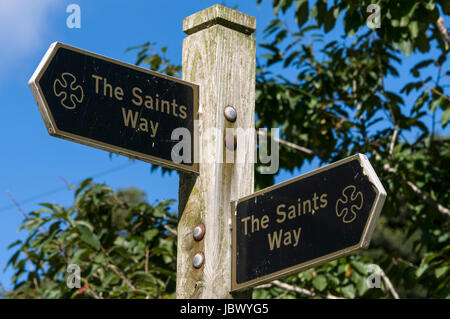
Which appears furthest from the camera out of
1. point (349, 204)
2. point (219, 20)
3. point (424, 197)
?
point (424, 197)

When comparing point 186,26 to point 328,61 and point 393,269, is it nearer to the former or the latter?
point 393,269

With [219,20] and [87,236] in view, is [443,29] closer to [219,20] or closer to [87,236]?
[87,236]

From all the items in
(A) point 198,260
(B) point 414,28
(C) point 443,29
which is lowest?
(A) point 198,260

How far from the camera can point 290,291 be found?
497 centimetres

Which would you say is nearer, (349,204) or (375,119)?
(349,204)

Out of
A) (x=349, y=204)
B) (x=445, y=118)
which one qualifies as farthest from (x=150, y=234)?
(x=349, y=204)

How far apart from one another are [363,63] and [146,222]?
2315 mm

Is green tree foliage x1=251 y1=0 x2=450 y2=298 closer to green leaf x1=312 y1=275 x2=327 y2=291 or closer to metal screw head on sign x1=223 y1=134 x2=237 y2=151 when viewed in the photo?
green leaf x1=312 y1=275 x2=327 y2=291

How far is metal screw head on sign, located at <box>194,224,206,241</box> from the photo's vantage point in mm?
1871

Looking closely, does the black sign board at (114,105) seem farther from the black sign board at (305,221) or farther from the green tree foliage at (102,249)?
the green tree foliage at (102,249)

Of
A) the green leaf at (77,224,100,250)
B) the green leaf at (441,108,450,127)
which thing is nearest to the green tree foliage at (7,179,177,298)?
the green leaf at (77,224,100,250)

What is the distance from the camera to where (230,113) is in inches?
77.7

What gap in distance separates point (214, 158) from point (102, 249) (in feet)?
10.5
